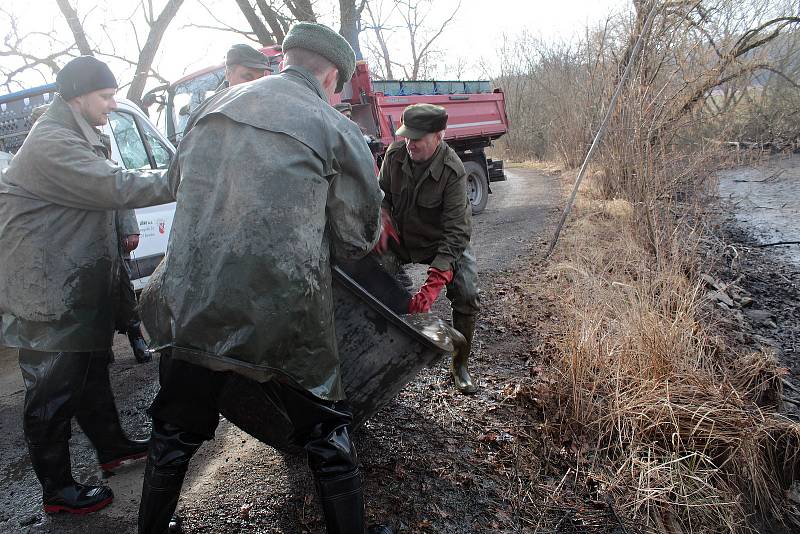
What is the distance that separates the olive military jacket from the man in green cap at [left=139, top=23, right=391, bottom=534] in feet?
4.01

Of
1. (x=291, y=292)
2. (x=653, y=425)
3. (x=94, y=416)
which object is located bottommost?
(x=653, y=425)

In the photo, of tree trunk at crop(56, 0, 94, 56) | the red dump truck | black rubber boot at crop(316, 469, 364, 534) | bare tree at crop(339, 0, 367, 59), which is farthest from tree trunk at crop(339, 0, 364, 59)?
black rubber boot at crop(316, 469, 364, 534)

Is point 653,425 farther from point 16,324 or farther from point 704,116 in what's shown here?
point 704,116

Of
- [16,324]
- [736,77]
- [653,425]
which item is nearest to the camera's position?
[16,324]

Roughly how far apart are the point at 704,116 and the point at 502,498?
5.61 metres

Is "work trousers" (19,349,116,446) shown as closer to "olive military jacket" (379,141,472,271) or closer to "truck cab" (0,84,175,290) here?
"olive military jacket" (379,141,472,271)

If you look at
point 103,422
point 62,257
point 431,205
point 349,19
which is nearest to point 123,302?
point 62,257

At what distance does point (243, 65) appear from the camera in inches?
151

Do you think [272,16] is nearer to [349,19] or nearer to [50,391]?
[349,19]

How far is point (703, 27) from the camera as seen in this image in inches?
237

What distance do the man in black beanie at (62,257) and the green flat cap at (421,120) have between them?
4.39 feet

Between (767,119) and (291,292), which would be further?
(767,119)

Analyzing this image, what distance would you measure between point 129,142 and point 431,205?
10.7 feet

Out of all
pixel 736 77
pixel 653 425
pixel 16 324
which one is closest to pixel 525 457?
pixel 653 425
